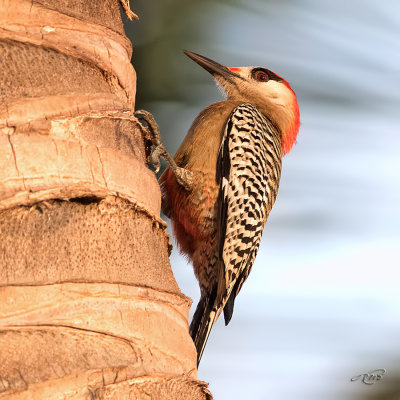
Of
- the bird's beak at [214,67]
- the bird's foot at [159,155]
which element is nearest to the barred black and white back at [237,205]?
the bird's foot at [159,155]

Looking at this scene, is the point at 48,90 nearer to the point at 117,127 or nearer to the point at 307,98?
the point at 117,127

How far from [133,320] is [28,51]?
0.83 meters

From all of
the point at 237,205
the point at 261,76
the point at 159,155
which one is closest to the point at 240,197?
the point at 237,205

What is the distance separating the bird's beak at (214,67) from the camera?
4760 mm

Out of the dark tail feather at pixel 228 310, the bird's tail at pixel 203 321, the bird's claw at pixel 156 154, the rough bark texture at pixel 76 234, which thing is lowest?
the dark tail feather at pixel 228 310

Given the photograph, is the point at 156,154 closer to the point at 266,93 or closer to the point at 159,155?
the point at 159,155

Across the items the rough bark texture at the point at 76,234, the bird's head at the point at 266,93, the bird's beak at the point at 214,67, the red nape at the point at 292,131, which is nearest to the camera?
the rough bark texture at the point at 76,234

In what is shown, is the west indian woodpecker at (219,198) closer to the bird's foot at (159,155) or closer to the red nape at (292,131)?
the bird's foot at (159,155)

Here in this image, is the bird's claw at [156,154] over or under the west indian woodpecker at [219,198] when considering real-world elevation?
over

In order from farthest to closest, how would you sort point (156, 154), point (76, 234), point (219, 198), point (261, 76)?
point (261, 76), point (219, 198), point (156, 154), point (76, 234)

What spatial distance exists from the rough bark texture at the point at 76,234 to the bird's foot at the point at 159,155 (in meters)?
1.33

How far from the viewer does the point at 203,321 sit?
12.8 ft

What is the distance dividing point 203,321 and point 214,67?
77.2 inches

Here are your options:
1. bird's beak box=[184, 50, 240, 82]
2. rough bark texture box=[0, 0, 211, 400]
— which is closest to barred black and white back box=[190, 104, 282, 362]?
bird's beak box=[184, 50, 240, 82]
